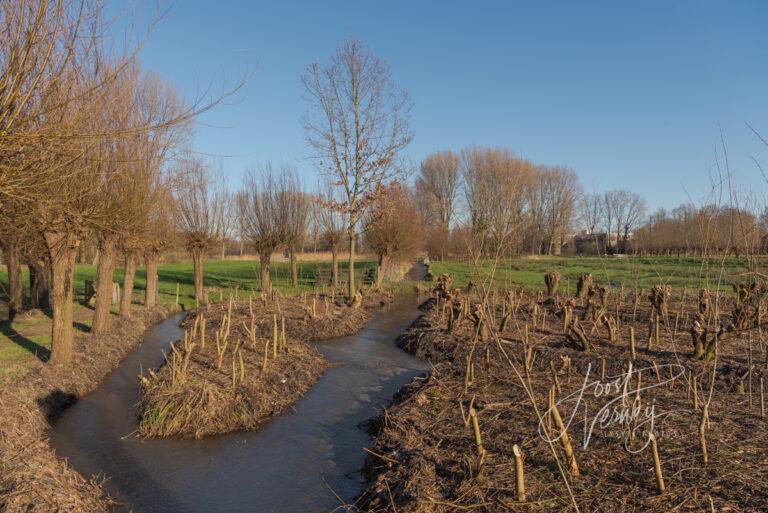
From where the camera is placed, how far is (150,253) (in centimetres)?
1861

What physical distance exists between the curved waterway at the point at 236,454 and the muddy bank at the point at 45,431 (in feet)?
0.97

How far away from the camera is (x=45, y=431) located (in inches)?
311

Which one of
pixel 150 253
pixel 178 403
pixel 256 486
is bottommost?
pixel 256 486

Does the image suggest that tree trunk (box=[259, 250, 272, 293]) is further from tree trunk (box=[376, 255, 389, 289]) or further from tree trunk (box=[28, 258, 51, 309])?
tree trunk (box=[28, 258, 51, 309])

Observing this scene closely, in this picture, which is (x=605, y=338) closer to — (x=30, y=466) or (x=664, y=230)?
(x=30, y=466)

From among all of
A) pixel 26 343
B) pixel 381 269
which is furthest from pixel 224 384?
pixel 381 269

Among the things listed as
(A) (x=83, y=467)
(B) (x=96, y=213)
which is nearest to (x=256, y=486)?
(A) (x=83, y=467)

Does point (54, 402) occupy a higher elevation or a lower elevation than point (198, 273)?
lower

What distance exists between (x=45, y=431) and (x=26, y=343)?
527 cm

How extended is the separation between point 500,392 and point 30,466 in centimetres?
624

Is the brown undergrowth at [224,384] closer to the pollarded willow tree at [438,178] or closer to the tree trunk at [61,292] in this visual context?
the tree trunk at [61,292]

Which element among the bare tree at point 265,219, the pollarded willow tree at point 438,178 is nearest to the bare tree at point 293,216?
the bare tree at point 265,219

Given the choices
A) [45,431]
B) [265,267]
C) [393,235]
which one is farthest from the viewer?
[393,235]

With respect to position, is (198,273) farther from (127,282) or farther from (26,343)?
(26,343)
